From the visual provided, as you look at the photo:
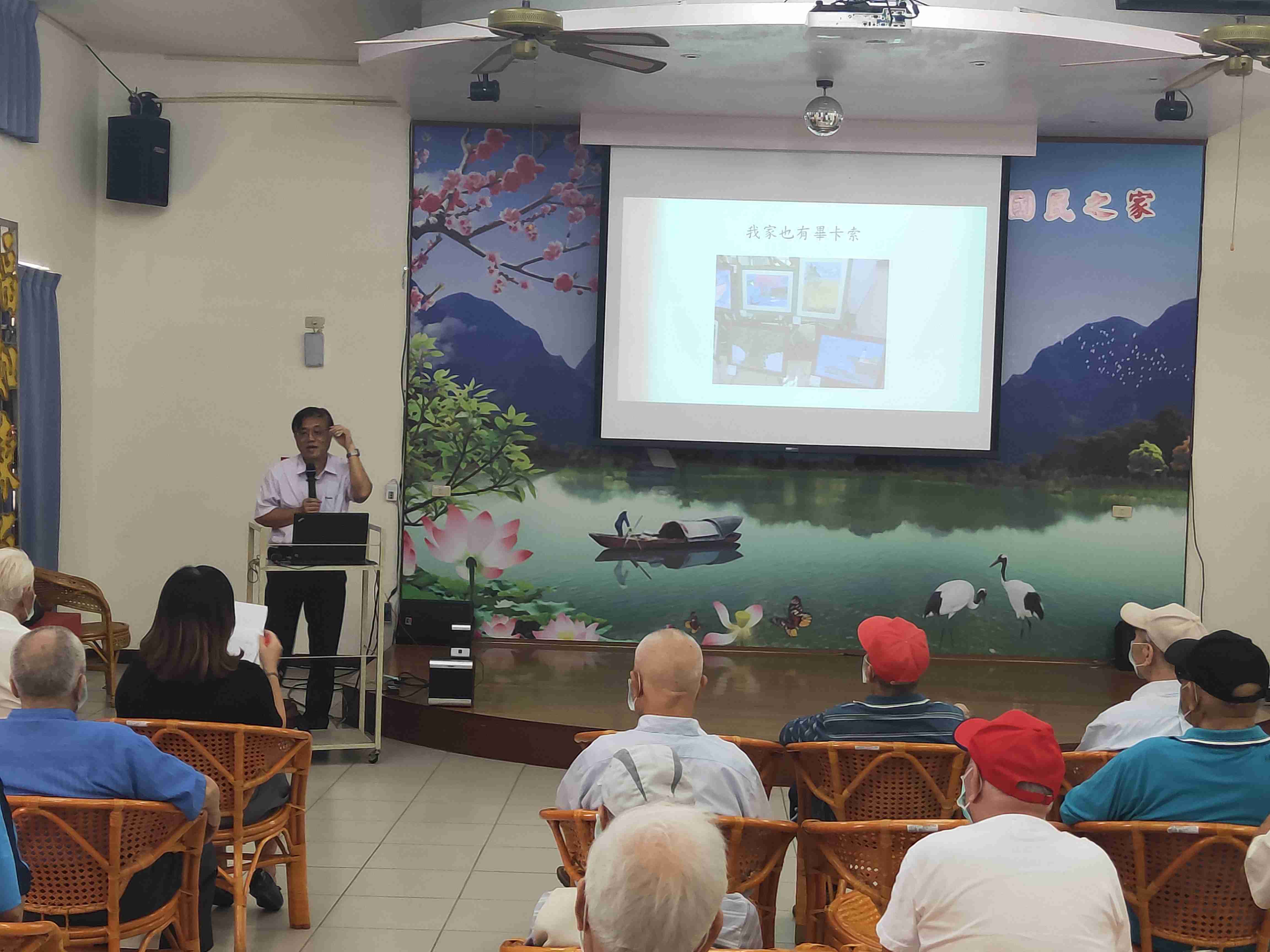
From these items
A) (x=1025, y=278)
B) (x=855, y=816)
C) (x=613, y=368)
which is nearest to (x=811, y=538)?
(x=613, y=368)

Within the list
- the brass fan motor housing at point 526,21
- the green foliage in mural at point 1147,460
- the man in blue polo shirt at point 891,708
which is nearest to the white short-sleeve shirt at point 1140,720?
the man in blue polo shirt at point 891,708

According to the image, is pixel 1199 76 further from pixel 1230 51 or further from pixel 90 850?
pixel 90 850

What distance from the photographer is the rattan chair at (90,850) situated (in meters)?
2.35

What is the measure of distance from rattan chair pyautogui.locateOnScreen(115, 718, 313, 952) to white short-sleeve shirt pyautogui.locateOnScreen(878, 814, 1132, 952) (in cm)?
178

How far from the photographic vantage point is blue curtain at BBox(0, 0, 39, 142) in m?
5.60

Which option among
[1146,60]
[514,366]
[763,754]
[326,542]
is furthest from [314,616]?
[1146,60]

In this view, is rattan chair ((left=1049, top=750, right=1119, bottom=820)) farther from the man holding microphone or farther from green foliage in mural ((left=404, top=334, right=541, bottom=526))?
green foliage in mural ((left=404, top=334, right=541, bottom=526))

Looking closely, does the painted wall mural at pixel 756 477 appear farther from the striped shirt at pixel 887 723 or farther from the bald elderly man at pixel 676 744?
the bald elderly man at pixel 676 744

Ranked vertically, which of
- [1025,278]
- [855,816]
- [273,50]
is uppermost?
[273,50]

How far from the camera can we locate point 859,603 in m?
6.79

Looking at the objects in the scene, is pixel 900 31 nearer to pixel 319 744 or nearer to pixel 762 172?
pixel 762 172

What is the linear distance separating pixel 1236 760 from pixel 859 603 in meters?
4.44

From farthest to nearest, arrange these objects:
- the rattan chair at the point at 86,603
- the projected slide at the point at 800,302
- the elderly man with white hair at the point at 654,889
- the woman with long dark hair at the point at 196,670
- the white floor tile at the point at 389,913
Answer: the projected slide at the point at 800,302, the rattan chair at the point at 86,603, the white floor tile at the point at 389,913, the woman with long dark hair at the point at 196,670, the elderly man with white hair at the point at 654,889

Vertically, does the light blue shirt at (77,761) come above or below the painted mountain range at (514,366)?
below
